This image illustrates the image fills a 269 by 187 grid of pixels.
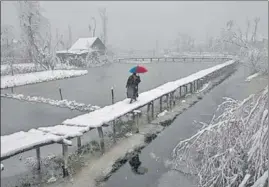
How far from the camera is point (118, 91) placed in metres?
18.0

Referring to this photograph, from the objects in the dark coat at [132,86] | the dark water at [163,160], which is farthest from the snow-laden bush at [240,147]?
the dark coat at [132,86]

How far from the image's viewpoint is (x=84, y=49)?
42.4m

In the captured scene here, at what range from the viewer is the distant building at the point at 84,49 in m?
40.8

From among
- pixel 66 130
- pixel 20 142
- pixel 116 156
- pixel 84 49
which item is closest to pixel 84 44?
pixel 84 49

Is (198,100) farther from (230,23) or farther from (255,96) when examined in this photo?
(230,23)

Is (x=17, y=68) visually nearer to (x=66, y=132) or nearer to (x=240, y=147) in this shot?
(x=66, y=132)

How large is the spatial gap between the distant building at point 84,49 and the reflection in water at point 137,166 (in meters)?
33.7

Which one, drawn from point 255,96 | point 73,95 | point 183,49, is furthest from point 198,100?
point 183,49

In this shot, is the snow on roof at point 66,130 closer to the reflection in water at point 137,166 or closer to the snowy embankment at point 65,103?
the reflection in water at point 137,166

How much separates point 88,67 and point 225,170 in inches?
1342

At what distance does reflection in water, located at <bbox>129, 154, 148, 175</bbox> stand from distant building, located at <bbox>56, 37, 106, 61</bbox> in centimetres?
3372

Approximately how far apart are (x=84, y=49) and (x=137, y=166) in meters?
36.8

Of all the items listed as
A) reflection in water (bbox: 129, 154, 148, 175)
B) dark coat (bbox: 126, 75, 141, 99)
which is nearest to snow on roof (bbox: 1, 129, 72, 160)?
reflection in water (bbox: 129, 154, 148, 175)

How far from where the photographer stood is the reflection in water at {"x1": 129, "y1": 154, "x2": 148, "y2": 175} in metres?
7.29
